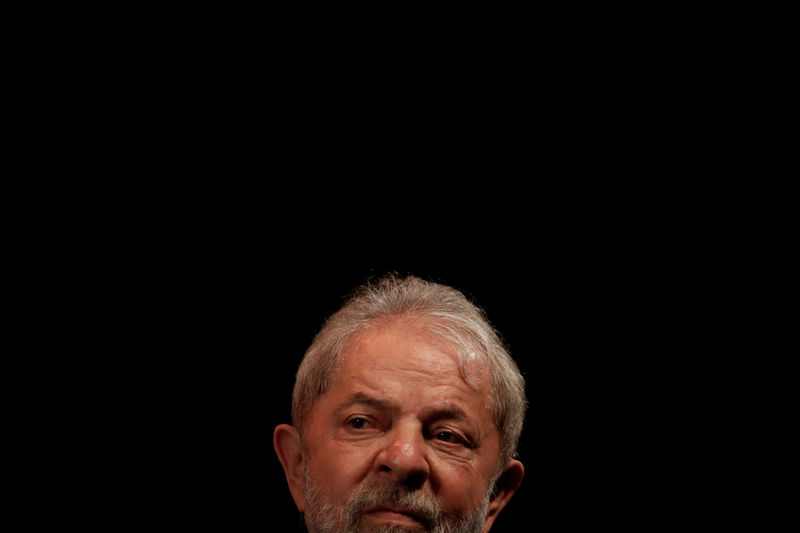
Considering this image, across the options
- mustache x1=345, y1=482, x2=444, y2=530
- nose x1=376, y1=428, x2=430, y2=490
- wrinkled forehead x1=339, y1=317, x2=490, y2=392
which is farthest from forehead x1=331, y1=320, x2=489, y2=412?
mustache x1=345, y1=482, x2=444, y2=530

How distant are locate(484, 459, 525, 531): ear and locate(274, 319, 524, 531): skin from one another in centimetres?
2

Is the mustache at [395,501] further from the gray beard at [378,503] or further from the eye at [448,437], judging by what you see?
the eye at [448,437]

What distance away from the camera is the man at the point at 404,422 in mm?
2229

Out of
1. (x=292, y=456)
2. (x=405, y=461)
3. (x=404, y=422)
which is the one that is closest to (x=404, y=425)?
(x=404, y=422)

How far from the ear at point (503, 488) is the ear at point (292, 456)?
20.4 inches

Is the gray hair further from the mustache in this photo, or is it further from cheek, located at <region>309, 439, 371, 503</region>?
the mustache

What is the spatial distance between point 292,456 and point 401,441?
0.45m

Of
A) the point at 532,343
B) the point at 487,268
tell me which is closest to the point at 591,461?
the point at 532,343

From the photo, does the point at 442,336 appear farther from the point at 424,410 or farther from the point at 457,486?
the point at 457,486

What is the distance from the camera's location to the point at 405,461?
220 cm

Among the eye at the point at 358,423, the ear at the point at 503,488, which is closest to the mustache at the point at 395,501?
the eye at the point at 358,423

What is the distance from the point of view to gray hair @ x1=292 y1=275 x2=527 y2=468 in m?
2.46

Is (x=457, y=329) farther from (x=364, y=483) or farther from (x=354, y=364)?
(x=364, y=483)

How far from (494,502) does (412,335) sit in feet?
1.71
